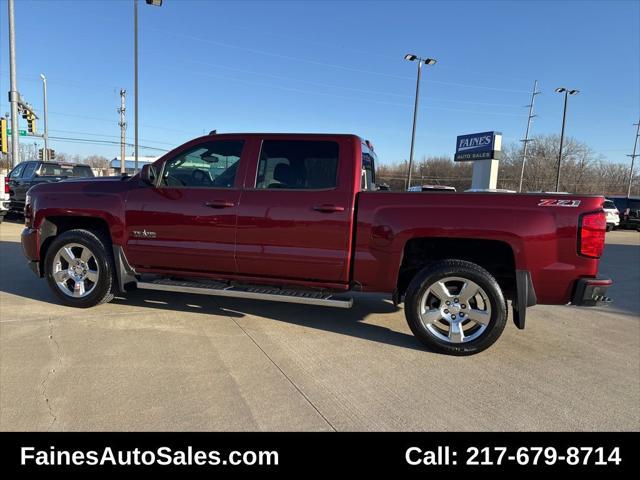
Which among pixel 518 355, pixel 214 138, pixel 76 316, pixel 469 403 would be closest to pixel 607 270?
pixel 518 355

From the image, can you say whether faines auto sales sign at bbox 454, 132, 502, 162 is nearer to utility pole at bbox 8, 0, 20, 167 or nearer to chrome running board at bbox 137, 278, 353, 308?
utility pole at bbox 8, 0, 20, 167

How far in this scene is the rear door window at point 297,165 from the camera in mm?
4324

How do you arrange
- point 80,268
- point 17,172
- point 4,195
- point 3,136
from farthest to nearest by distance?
point 3,136, point 17,172, point 4,195, point 80,268

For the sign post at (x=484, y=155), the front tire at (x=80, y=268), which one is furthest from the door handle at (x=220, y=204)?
the sign post at (x=484, y=155)

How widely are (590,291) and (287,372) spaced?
2.64 meters

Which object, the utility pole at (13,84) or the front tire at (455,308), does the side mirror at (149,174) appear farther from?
the utility pole at (13,84)

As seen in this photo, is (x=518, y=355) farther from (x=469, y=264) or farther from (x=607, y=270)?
(x=607, y=270)

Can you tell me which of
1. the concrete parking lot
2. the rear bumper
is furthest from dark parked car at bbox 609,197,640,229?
the rear bumper

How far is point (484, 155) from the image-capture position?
3120 centimetres

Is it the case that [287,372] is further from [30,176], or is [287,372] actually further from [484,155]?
[484,155]

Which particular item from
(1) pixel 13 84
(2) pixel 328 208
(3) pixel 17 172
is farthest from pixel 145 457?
(1) pixel 13 84

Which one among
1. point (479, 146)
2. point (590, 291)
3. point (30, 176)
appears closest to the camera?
point (590, 291)

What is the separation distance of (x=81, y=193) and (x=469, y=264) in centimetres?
424

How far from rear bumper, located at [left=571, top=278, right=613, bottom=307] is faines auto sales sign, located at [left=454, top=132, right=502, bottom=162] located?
29.0 meters
